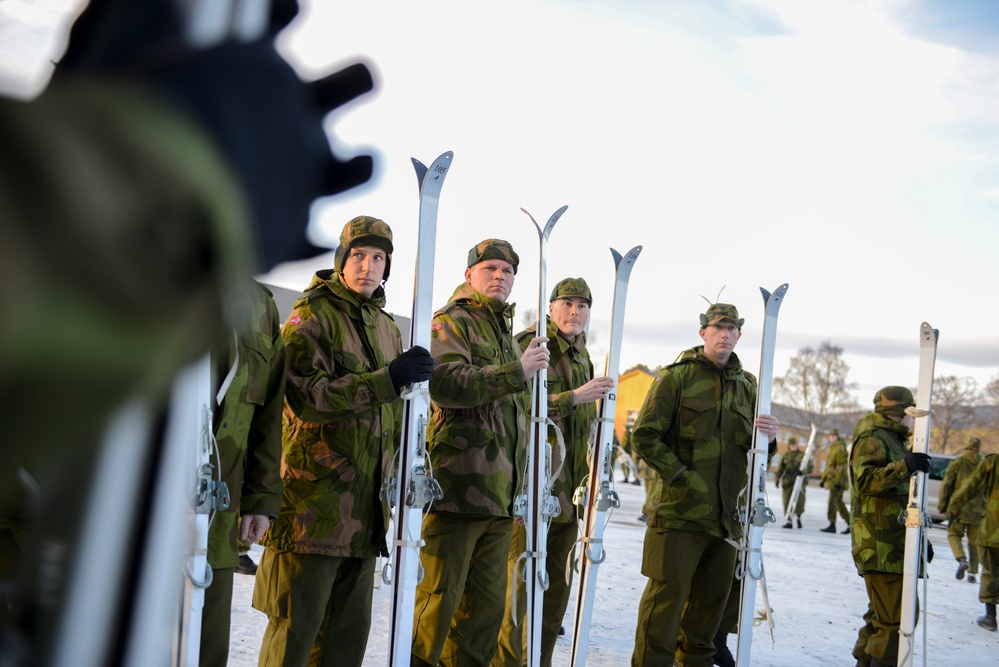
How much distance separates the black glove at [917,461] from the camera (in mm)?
5727

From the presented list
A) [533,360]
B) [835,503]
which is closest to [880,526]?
[533,360]

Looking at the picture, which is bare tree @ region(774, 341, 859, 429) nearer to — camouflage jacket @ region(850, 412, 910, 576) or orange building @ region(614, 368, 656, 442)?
orange building @ region(614, 368, 656, 442)

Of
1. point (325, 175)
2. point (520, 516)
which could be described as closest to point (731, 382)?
point (520, 516)

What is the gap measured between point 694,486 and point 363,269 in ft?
8.73

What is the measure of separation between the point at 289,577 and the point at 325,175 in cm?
346

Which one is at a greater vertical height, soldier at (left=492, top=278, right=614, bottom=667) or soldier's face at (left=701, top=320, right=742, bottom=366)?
soldier's face at (left=701, top=320, right=742, bottom=366)

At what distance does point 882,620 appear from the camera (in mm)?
6148

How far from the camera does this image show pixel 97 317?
0.36 metres

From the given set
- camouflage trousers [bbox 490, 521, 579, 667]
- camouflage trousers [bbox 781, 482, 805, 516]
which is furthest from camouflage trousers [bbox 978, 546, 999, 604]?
camouflage trousers [bbox 781, 482, 805, 516]

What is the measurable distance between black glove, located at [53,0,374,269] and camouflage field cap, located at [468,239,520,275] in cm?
448

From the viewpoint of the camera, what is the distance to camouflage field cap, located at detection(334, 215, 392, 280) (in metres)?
4.09

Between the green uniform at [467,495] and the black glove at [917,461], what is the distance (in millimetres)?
2745

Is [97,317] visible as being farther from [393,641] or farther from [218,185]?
[393,641]

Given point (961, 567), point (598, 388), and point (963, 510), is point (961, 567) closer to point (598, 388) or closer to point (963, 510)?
point (963, 510)
